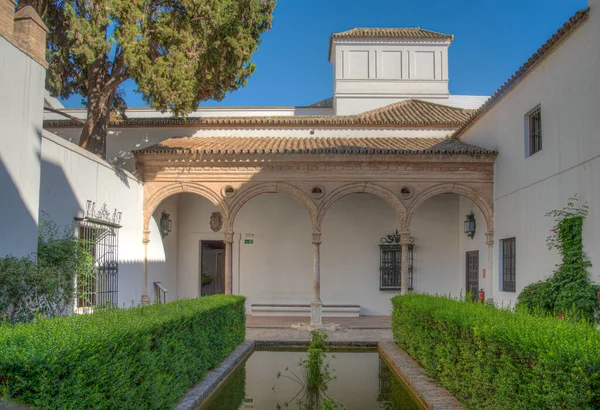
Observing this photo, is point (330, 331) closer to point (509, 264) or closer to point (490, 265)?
point (490, 265)

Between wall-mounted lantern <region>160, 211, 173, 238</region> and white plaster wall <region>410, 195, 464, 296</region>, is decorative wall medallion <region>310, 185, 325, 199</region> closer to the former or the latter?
white plaster wall <region>410, 195, 464, 296</region>

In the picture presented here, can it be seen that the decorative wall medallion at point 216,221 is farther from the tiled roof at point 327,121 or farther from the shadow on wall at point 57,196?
the shadow on wall at point 57,196

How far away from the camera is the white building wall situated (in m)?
7.66

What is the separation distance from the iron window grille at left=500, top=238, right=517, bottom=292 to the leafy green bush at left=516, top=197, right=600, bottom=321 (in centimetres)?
195

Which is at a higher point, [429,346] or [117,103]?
[117,103]

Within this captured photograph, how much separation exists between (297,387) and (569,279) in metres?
4.09

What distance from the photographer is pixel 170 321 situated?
5438mm

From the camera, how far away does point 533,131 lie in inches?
390

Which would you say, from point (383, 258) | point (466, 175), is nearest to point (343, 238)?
point (383, 258)

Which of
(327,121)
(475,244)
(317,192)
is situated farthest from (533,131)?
(327,121)

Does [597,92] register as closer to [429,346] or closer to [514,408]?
[429,346]

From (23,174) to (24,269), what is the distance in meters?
1.12

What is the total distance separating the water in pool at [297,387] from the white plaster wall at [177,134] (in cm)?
708

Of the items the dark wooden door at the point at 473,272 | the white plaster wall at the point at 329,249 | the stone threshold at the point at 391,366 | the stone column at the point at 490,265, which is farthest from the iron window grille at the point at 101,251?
the dark wooden door at the point at 473,272
